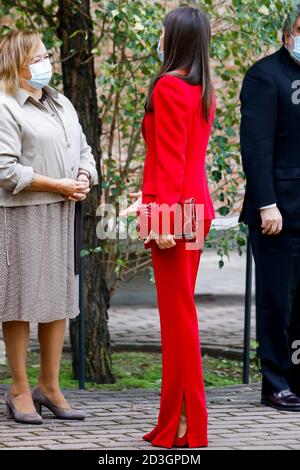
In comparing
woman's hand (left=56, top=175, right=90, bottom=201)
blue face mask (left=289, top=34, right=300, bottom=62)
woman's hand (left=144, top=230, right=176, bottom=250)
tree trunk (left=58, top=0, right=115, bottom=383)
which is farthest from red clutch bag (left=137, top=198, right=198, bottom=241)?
tree trunk (left=58, top=0, right=115, bottom=383)

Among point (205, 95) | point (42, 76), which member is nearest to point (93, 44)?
point (42, 76)

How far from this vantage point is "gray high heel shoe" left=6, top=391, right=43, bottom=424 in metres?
6.59

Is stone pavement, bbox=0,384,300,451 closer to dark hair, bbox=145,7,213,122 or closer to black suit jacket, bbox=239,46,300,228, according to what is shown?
black suit jacket, bbox=239,46,300,228

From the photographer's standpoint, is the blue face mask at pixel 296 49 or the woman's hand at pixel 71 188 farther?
the blue face mask at pixel 296 49

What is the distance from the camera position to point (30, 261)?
652 cm

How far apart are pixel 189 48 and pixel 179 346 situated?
4.43 feet

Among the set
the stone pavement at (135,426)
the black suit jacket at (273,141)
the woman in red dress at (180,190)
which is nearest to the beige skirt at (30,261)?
the stone pavement at (135,426)

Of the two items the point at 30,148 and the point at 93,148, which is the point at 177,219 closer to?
the point at 30,148

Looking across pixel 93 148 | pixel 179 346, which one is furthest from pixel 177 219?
pixel 93 148

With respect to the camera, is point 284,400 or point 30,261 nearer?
point 30,261

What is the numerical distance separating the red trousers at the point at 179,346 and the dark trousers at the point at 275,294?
107 cm

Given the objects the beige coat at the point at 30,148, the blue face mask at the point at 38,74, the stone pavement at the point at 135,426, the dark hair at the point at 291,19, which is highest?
the dark hair at the point at 291,19

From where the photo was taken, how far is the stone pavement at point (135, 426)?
242 inches

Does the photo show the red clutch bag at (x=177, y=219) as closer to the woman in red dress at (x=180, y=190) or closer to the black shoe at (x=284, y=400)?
the woman in red dress at (x=180, y=190)
